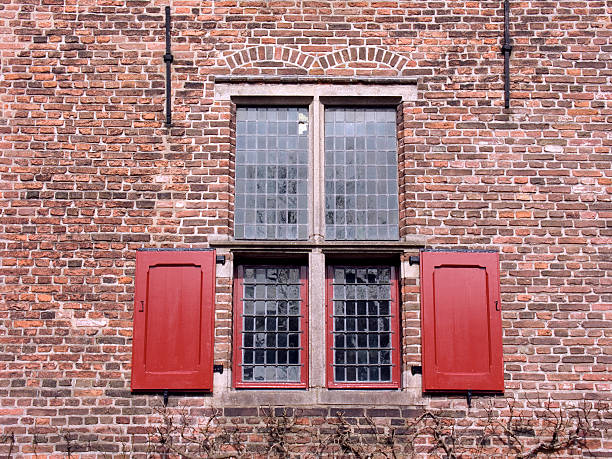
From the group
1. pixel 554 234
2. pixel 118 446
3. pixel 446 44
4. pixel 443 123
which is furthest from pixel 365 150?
pixel 118 446

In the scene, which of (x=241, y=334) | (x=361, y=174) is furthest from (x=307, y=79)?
(x=241, y=334)

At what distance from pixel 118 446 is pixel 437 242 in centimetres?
326

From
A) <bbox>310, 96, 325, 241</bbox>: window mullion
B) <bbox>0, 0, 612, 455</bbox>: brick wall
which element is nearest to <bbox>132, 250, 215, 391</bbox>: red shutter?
<bbox>0, 0, 612, 455</bbox>: brick wall

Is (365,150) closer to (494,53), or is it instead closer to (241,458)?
(494,53)

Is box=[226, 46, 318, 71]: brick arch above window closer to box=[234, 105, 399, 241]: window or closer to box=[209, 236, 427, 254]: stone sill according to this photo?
box=[234, 105, 399, 241]: window

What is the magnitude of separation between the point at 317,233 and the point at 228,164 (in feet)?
3.38

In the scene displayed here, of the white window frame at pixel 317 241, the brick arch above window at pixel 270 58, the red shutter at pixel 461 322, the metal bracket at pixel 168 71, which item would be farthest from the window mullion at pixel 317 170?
the metal bracket at pixel 168 71

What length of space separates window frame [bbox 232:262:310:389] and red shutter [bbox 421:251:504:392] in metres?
1.03

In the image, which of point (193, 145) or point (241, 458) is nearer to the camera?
point (241, 458)

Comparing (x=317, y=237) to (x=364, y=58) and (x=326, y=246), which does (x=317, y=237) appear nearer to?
(x=326, y=246)

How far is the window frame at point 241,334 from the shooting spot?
6.79 metres

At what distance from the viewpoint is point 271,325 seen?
694cm

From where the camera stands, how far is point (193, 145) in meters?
7.08

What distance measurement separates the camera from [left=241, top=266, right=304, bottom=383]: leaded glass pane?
6863mm
